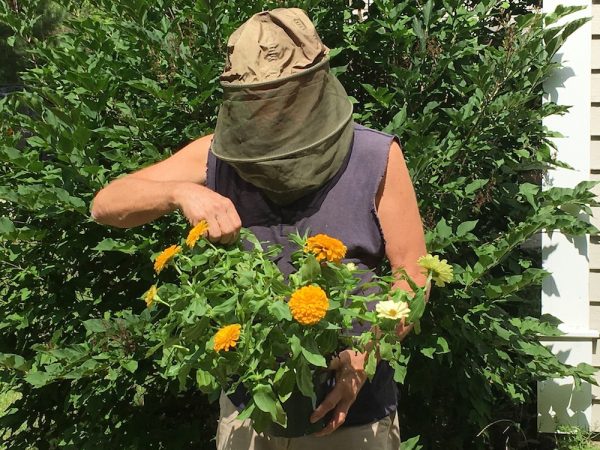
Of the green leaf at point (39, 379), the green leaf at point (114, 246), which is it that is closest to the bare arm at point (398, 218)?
the green leaf at point (114, 246)

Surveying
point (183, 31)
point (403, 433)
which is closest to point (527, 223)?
point (403, 433)

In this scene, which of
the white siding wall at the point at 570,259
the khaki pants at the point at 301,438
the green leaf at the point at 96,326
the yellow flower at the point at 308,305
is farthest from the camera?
the white siding wall at the point at 570,259

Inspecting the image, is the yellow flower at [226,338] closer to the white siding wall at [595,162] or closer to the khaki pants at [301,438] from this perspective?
the khaki pants at [301,438]

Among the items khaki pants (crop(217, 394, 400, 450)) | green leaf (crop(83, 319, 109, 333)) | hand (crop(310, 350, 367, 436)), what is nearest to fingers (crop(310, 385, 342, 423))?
hand (crop(310, 350, 367, 436))

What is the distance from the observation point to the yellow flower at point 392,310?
1.51 meters

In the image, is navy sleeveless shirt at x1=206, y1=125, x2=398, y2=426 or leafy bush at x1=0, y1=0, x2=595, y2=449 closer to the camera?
navy sleeveless shirt at x1=206, y1=125, x2=398, y2=426

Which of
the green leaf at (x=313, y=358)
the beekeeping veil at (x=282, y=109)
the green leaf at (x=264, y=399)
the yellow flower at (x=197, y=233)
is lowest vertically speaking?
the green leaf at (x=264, y=399)

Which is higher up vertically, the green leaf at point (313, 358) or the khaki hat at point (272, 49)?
the khaki hat at point (272, 49)

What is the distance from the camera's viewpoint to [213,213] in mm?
1660

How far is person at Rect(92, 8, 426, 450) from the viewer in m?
1.71

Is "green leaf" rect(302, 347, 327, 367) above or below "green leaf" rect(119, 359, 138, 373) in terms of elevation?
above

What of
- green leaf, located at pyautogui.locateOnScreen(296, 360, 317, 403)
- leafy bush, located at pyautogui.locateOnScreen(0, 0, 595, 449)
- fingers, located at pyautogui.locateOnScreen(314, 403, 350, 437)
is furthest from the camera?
leafy bush, located at pyautogui.locateOnScreen(0, 0, 595, 449)

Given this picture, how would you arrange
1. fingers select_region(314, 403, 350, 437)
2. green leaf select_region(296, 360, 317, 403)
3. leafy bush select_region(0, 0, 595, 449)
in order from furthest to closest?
1. leafy bush select_region(0, 0, 595, 449)
2. fingers select_region(314, 403, 350, 437)
3. green leaf select_region(296, 360, 317, 403)

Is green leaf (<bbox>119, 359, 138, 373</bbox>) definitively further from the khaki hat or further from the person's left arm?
the khaki hat
